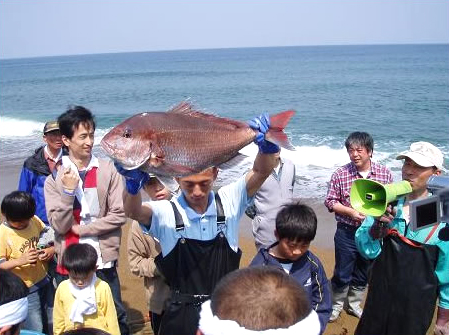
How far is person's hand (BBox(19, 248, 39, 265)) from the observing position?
415cm

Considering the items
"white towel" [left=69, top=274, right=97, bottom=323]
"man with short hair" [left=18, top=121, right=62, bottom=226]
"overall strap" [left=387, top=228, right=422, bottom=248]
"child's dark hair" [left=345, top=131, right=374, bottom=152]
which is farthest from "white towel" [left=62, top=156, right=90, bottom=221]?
"child's dark hair" [left=345, top=131, right=374, bottom=152]

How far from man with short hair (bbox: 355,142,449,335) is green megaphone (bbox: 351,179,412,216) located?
0.71 feet

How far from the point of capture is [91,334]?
1.98 m

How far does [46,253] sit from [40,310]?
1.66ft

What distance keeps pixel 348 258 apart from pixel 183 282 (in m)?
2.75

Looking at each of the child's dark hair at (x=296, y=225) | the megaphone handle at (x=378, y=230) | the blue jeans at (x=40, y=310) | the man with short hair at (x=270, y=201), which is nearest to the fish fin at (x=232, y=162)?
the child's dark hair at (x=296, y=225)

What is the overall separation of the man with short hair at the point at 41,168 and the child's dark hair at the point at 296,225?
2.38 meters

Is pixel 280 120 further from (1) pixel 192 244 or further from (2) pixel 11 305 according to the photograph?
(2) pixel 11 305

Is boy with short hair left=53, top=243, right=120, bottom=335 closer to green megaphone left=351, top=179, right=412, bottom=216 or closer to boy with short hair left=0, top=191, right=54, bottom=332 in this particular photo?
boy with short hair left=0, top=191, right=54, bottom=332

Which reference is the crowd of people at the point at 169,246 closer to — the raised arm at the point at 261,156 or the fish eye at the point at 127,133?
the raised arm at the point at 261,156

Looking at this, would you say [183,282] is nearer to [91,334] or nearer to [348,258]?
[91,334]

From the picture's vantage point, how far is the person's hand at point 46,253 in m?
4.24

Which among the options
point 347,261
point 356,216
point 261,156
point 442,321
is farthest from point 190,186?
point 347,261

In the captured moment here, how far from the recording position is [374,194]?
10.3 feet
